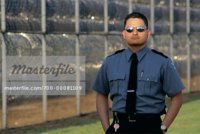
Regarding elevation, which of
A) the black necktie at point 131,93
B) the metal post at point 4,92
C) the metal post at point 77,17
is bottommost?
the metal post at point 4,92

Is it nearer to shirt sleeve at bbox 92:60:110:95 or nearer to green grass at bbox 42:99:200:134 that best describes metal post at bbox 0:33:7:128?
green grass at bbox 42:99:200:134

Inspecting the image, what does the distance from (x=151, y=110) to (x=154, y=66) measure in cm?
28

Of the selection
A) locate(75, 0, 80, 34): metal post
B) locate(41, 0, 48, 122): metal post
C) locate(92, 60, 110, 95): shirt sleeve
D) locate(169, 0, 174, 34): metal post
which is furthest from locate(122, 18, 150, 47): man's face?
locate(169, 0, 174, 34): metal post

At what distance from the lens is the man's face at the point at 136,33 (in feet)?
9.86

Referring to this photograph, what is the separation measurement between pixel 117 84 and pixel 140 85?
15 centimetres

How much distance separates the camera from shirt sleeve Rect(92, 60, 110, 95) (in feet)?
10.6

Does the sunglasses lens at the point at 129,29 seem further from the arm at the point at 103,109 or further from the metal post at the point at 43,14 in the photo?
the metal post at the point at 43,14

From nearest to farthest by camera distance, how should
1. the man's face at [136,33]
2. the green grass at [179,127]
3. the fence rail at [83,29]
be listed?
the man's face at [136,33] → the green grass at [179,127] → the fence rail at [83,29]

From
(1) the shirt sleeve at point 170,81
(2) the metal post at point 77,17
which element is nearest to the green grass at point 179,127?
(2) the metal post at point 77,17

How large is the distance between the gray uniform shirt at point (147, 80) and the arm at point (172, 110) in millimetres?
45

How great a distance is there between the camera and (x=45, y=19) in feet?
33.7

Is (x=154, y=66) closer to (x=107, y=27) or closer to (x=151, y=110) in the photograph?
(x=151, y=110)

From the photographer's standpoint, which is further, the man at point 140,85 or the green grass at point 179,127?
the green grass at point 179,127

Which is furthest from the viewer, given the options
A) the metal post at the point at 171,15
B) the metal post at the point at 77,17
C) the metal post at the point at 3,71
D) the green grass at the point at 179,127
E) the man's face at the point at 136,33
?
the metal post at the point at 171,15
